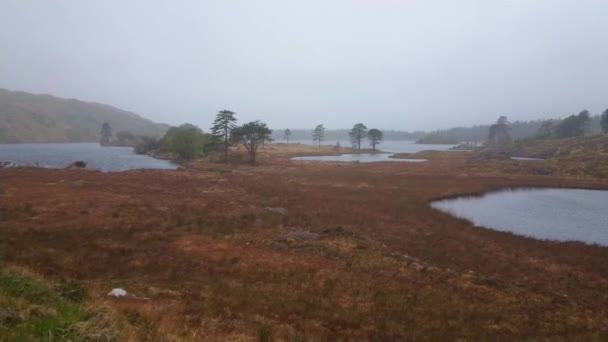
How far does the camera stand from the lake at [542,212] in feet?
96.1

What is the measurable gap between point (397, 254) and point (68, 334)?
17827 mm

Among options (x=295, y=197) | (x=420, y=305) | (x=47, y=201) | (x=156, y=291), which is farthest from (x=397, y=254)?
(x=47, y=201)

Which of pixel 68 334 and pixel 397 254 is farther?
pixel 397 254

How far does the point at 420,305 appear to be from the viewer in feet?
45.5

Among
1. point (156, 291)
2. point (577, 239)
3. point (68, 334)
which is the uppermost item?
point (68, 334)

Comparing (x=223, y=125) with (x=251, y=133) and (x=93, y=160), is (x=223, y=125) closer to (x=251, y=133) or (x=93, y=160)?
(x=251, y=133)

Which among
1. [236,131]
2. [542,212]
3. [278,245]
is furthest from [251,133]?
[278,245]

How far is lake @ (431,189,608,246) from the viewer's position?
29.3 meters

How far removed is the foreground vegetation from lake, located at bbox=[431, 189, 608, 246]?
4.10 metres

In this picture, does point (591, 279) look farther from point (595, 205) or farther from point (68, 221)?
point (68, 221)

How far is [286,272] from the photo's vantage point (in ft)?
55.2

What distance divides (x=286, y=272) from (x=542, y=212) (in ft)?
112

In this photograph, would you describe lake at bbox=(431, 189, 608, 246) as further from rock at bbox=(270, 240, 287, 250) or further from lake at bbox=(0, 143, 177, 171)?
lake at bbox=(0, 143, 177, 171)

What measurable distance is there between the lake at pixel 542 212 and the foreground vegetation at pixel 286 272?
4100mm
